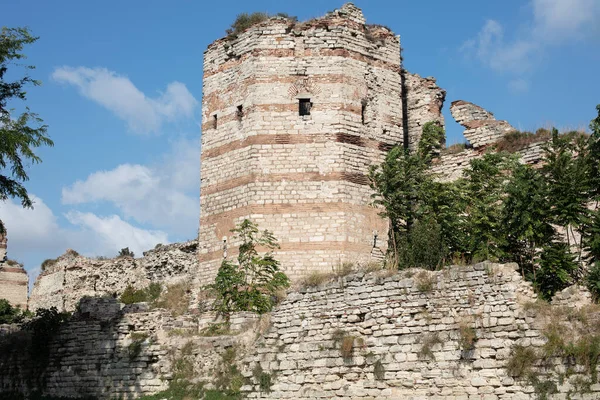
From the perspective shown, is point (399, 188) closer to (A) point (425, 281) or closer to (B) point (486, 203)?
(B) point (486, 203)

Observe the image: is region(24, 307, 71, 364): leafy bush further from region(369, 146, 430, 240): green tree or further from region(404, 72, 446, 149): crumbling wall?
region(404, 72, 446, 149): crumbling wall

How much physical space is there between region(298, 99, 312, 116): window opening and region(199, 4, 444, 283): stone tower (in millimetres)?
27

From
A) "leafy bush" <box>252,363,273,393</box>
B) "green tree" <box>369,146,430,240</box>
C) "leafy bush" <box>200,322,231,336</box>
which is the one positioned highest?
"green tree" <box>369,146,430,240</box>

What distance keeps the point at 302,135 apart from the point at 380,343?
28.4 feet

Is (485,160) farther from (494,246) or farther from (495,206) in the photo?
(494,246)

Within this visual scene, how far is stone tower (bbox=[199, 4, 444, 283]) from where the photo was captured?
1995cm

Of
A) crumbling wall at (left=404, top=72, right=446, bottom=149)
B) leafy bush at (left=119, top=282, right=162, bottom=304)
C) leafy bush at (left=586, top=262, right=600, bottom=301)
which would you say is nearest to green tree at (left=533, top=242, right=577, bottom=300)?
leafy bush at (left=586, top=262, right=600, bottom=301)

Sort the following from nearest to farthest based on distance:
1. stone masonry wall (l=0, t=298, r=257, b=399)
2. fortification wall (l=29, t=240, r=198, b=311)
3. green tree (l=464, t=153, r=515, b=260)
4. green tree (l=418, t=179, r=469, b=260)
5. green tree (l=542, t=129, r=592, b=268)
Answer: green tree (l=542, t=129, r=592, b=268), green tree (l=464, t=153, r=515, b=260), stone masonry wall (l=0, t=298, r=257, b=399), green tree (l=418, t=179, r=469, b=260), fortification wall (l=29, t=240, r=198, b=311)

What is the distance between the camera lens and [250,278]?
62.4ft

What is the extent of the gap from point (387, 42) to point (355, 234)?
19.2 feet

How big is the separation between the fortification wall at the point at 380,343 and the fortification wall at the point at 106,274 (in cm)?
720

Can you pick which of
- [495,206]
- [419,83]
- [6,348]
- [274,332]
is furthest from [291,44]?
[6,348]

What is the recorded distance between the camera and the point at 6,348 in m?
19.8

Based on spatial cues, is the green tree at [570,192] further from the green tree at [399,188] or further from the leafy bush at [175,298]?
the leafy bush at [175,298]
